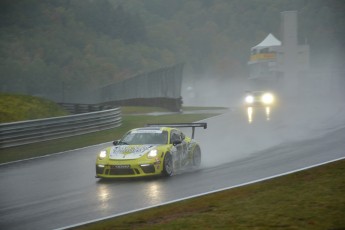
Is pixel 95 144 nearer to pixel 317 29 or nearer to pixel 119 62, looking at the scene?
pixel 119 62

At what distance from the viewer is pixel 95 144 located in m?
23.3

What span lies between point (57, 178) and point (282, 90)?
271 feet

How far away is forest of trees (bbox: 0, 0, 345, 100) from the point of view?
108125 millimetres

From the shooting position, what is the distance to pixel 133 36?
14012 cm

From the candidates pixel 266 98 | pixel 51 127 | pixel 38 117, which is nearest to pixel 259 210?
pixel 51 127

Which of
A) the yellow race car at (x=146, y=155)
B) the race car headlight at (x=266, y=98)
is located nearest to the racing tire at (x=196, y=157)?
the yellow race car at (x=146, y=155)

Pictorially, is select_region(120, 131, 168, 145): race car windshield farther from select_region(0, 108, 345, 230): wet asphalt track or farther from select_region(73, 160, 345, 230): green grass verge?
select_region(73, 160, 345, 230): green grass verge

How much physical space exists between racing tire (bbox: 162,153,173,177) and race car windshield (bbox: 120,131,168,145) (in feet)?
1.97

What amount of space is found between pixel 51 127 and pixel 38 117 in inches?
266

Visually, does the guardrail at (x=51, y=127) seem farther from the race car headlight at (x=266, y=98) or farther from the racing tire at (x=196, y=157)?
the race car headlight at (x=266, y=98)

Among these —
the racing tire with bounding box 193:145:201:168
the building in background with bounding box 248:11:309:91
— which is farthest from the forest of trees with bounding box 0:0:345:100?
the racing tire with bounding box 193:145:201:168

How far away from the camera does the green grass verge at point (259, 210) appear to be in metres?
8.30

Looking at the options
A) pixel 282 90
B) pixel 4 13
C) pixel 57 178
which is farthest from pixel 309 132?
pixel 4 13

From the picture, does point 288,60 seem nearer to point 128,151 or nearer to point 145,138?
point 145,138
